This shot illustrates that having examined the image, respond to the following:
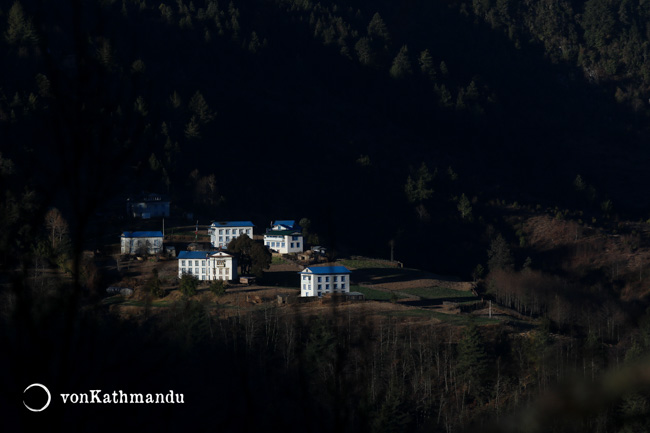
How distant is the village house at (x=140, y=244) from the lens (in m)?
34.7

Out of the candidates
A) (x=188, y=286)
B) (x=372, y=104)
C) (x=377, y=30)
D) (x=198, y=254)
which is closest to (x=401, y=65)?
(x=372, y=104)

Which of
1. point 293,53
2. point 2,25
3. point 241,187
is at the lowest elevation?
point 241,187

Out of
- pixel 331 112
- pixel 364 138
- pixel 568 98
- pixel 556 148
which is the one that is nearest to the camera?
pixel 364 138

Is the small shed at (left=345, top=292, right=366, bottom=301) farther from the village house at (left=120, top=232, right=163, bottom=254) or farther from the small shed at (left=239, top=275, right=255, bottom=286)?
the village house at (left=120, top=232, right=163, bottom=254)

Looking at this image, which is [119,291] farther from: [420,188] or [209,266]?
[420,188]

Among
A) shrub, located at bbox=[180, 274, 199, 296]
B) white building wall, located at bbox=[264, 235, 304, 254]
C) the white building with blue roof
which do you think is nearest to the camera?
shrub, located at bbox=[180, 274, 199, 296]

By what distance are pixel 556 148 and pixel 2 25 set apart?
54615 mm

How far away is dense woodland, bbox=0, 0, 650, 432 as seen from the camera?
11.9 ft

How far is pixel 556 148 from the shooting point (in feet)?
263

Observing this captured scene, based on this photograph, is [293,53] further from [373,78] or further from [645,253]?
[645,253]

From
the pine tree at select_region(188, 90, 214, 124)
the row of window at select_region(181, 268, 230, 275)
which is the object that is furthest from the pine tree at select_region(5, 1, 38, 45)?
the row of window at select_region(181, 268, 230, 275)

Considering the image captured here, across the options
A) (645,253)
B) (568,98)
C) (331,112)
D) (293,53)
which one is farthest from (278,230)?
(568,98)

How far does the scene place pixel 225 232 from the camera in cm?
3831

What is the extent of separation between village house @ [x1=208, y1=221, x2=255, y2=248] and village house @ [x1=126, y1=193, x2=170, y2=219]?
3794 mm
